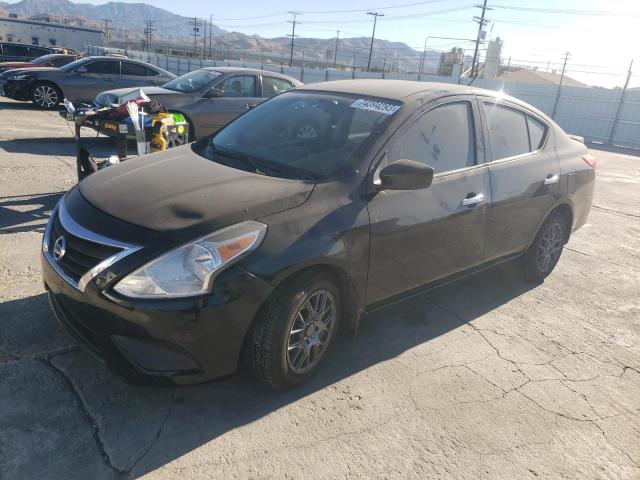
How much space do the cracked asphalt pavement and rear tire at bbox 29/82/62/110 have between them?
10.0 metres

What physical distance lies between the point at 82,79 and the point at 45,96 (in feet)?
3.85

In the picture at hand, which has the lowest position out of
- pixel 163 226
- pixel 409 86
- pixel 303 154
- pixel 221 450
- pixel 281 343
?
pixel 221 450

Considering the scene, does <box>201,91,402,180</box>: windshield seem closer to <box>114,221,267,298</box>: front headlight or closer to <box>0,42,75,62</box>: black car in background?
<box>114,221,267,298</box>: front headlight

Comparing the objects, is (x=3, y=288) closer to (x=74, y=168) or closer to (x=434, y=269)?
(x=434, y=269)

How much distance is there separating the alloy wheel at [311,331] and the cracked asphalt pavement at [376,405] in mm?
193

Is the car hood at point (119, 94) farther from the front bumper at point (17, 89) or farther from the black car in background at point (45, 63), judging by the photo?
the black car in background at point (45, 63)

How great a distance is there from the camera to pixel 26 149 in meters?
8.16

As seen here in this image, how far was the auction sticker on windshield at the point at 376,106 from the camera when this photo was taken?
10.9ft

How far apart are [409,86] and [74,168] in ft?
18.3

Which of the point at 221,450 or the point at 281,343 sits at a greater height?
the point at 281,343

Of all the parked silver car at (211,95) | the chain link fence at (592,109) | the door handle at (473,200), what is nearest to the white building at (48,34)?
the chain link fence at (592,109)

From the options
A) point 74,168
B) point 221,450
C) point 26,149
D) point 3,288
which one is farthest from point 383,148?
point 26,149

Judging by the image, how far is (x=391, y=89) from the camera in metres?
3.66

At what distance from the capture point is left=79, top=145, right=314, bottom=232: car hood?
8.34 ft
